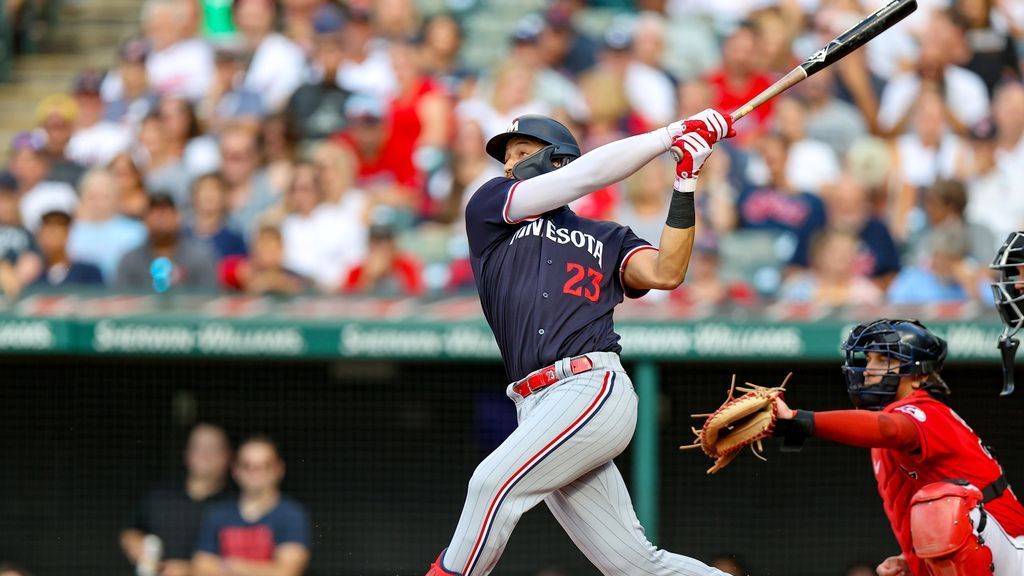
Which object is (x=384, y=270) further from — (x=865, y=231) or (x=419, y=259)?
(x=865, y=231)

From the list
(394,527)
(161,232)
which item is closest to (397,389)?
(394,527)

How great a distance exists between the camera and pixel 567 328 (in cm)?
404

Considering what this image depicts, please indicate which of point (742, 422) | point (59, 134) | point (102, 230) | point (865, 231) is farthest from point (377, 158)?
point (742, 422)

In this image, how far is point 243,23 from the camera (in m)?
9.46

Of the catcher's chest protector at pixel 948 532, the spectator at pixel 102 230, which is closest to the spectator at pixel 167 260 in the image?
the spectator at pixel 102 230

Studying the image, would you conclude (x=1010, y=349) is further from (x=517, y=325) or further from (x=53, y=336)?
(x=53, y=336)

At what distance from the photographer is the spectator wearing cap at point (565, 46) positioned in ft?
29.5

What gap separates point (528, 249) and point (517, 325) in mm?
227

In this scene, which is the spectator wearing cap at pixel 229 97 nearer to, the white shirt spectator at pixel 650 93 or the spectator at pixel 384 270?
the spectator at pixel 384 270

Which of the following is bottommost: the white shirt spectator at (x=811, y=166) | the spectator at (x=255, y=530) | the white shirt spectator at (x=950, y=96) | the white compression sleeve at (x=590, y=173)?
the spectator at (x=255, y=530)

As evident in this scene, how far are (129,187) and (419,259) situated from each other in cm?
180

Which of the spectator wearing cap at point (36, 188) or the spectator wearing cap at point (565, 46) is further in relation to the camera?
the spectator wearing cap at point (565, 46)

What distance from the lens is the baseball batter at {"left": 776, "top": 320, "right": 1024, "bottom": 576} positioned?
385 centimetres

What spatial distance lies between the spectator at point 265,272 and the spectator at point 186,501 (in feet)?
2.51
